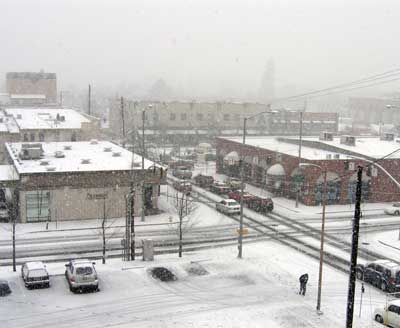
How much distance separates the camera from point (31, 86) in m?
124

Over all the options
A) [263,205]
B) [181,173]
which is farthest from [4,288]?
[181,173]

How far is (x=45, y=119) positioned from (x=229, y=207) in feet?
134

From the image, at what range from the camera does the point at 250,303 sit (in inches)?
938

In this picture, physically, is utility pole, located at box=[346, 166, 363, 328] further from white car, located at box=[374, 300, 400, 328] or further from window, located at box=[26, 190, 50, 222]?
window, located at box=[26, 190, 50, 222]

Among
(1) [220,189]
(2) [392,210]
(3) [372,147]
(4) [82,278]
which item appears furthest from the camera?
(3) [372,147]

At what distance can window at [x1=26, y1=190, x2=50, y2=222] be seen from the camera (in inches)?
1485

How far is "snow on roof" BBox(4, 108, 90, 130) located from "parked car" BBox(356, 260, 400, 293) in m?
48.5

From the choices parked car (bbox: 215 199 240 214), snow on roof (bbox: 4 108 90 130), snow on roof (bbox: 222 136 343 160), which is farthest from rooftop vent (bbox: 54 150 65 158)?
snow on roof (bbox: 4 108 90 130)

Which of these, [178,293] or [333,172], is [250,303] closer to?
[178,293]

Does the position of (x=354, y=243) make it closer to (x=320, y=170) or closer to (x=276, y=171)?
(x=320, y=170)

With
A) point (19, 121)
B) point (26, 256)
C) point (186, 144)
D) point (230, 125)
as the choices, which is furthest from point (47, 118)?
point (26, 256)

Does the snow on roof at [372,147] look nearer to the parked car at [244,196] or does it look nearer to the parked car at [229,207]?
the parked car at [244,196]

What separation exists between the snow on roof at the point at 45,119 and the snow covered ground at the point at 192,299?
42.5 meters

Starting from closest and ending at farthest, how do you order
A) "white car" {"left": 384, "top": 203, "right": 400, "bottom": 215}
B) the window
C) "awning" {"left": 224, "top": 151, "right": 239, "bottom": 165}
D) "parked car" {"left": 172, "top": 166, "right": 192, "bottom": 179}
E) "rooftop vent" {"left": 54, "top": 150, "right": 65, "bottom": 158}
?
the window
"white car" {"left": 384, "top": 203, "right": 400, "bottom": 215}
"rooftop vent" {"left": 54, "top": 150, "right": 65, "bottom": 158}
"awning" {"left": 224, "top": 151, "right": 239, "bottom": 165}
"parked car" {"left": 172, "top": 166, "right": 192, "bottom": 179}
